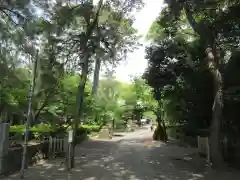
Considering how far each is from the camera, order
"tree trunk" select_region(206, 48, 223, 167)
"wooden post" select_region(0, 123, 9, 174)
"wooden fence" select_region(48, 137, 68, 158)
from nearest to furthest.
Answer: "wooden post" select_region(0, 123, 9, 174)
"tree trunk" select_region(206, 48, 223, 167)
"wooden fence" select_region(48, 137, 68, 158)

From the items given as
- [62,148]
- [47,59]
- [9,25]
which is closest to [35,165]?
[62,148]

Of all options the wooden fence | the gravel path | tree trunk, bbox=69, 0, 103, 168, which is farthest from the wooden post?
the wooden fence

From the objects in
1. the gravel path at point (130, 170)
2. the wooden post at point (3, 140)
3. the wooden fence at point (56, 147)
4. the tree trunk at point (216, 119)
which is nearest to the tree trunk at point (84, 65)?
the gravel path at point (130, 170)

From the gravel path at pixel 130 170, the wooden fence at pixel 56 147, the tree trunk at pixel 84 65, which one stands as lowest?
the gravel path at pixel 130 170

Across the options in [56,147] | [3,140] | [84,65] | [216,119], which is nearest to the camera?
[3,140]

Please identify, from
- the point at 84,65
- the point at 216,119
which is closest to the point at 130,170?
the point at 216,119

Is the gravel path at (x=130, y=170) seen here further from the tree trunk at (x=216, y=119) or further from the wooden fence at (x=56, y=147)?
the wooden fence at (x=56, y=147)

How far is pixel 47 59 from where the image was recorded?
532 inches

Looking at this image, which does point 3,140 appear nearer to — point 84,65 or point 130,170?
point 130,170

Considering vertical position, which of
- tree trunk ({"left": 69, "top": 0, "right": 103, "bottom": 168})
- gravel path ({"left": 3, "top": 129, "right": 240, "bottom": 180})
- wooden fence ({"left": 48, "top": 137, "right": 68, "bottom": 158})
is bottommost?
gravel path ({"left": 3, "top": 129, "right": 240, "bottom": 180})

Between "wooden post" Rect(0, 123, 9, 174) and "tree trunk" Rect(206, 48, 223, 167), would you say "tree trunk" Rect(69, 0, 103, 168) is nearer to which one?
"wooden post" Rect(0, 123, 9, 174)

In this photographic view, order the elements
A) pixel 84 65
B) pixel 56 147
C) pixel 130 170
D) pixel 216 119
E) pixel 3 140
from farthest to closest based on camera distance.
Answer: pixel 56 147 → pixel 84 65 → pixel 216 119 → pixel 130 170 → pixel 3 140

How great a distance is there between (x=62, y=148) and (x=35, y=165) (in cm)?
289

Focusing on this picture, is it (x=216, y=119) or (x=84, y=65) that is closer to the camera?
(x=216, y=119)
